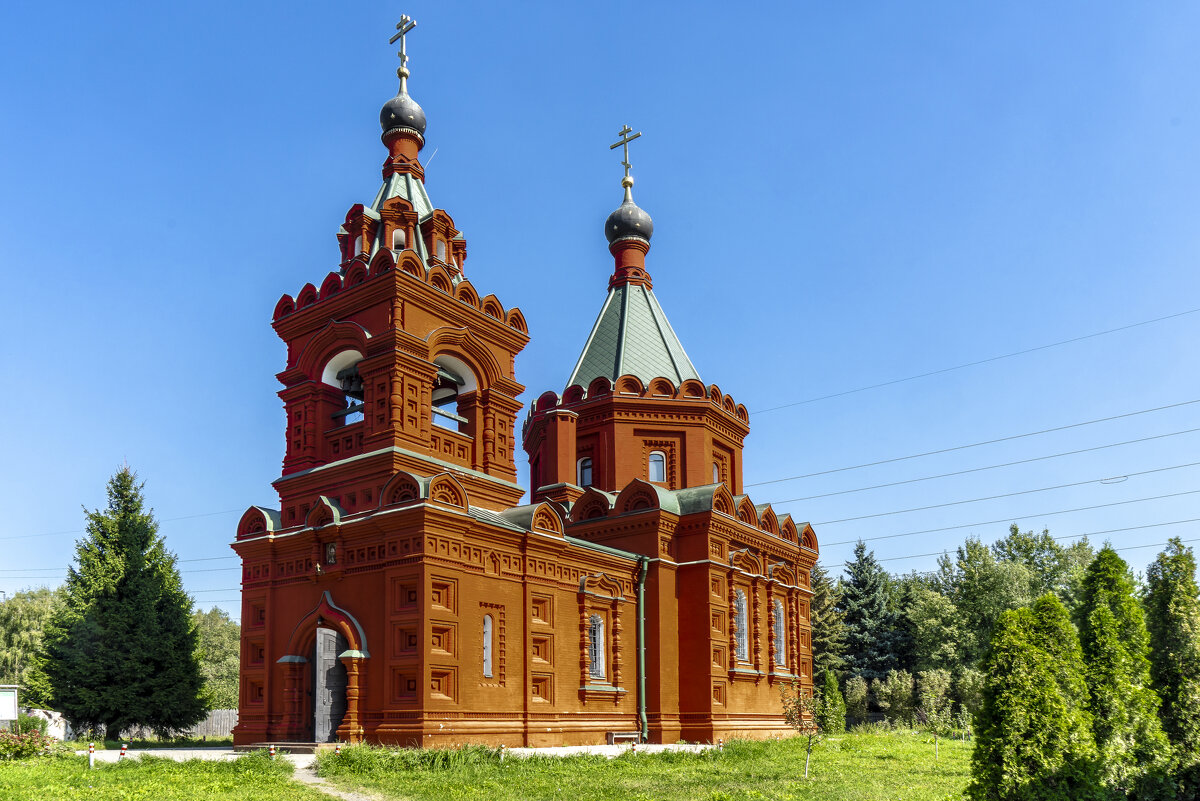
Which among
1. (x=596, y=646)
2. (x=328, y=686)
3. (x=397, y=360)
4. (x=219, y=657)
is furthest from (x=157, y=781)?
(x=219, y=657)

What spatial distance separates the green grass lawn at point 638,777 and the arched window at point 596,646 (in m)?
2.93

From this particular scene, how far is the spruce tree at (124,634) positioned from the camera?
22.4 meters

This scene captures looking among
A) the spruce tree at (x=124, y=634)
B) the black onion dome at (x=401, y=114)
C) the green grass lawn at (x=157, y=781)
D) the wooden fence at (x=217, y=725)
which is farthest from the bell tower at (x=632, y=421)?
the wooden fence at (x=217, y=725)

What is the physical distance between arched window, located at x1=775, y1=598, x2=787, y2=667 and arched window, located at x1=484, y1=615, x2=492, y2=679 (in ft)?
30.3

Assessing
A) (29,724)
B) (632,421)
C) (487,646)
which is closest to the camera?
(487,646)

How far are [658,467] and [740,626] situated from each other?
411 centimetres

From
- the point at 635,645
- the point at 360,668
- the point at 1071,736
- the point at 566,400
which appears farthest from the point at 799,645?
the point at 1071,736

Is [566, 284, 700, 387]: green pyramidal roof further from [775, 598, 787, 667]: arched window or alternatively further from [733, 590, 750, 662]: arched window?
[775, 598, 787, 667]: arched window

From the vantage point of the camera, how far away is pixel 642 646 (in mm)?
20109

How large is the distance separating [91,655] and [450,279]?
1246cm

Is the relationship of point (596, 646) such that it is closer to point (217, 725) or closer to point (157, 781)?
point (157, 781)

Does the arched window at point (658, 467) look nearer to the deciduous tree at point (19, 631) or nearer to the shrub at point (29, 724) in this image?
the shrub at point (29, 724)

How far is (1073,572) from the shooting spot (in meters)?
38.0

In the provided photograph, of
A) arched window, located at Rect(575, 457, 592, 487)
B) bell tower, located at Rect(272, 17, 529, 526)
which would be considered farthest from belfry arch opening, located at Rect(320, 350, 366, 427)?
arched window, located at Rect(575, 457, 592, 487)
